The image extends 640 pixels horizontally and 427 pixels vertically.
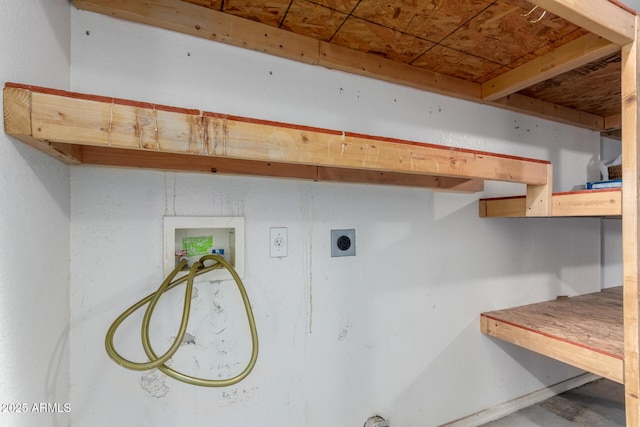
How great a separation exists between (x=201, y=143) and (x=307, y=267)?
690 millimetres

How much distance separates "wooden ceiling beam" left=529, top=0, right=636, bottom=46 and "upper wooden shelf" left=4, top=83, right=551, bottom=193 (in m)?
0.42

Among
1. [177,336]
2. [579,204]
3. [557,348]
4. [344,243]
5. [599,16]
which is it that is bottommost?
[557,348]

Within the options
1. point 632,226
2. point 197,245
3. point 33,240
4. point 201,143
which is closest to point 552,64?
point 632,226

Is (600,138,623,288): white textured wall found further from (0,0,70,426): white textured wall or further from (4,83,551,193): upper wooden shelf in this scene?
(0,0,70,426): white textured wall

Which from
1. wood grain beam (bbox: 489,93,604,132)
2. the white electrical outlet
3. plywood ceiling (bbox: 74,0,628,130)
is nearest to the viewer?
plywood ceiling (bbox: 74,0,628,130)

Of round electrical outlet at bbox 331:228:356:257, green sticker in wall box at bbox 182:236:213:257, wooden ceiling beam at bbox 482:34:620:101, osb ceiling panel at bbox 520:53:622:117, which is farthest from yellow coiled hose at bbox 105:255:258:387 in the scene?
osb ceiling panel at bbox 520:53:622:117

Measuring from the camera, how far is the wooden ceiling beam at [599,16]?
78 cm

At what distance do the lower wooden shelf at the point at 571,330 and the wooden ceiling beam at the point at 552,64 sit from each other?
46.0 inches

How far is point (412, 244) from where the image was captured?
1377mm

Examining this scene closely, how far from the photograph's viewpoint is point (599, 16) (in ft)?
2.80

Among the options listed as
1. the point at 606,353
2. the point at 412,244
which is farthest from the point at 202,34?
the point at 606,353

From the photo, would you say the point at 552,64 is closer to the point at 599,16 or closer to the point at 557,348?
the point at 599,16

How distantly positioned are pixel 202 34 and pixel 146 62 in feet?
0.71

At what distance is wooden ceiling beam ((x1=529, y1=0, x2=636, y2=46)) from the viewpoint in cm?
78
